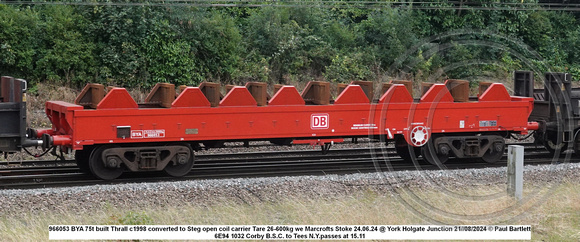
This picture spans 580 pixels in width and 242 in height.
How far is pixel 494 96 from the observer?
48.7 ft

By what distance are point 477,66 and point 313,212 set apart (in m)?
19.9

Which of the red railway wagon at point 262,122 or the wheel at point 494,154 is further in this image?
the wheel at point 494,154

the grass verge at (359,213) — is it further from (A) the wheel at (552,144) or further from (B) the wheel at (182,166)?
(A) the wheel at (552,144)

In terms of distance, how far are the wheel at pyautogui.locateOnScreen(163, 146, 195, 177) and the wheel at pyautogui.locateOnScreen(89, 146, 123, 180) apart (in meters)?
0.97

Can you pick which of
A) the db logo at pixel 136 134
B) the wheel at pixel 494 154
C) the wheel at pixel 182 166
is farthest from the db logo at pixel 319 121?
the wheel at pixel 494 154

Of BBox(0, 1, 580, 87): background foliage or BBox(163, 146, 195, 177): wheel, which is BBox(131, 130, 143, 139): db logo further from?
BBox(0, 1, 580, 87): background foliage

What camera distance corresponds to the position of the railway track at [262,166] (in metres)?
12.9

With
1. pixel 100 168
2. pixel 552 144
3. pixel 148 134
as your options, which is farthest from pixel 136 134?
pixel 552 144

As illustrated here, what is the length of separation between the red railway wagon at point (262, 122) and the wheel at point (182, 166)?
0.02 m

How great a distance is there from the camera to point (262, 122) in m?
13.4

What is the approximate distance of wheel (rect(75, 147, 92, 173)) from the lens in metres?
13.1

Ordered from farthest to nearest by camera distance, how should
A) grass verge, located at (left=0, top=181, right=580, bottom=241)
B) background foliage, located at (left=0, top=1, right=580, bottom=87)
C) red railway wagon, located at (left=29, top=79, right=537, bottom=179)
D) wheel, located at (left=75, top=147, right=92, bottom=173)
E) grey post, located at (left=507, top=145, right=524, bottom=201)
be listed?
background foliage, located at (left=0, top=1, right=580, bottom=87), wheel, located at (left=75, top=147, right=92, bottom=173), red railway wagon, located at (left=29, top=79, right=537, bottom=179), grey post, located at (left=507, top=145, right=524, bottom=201), grass verge, located at (left=0, top=181, right=580, bottom=241)

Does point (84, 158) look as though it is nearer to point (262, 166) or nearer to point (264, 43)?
point (262, 166)

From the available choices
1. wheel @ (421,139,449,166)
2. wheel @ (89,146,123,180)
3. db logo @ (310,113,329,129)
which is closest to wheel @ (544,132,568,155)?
wheel @ (421,139,449,166)
